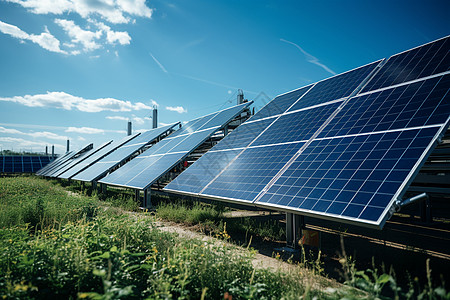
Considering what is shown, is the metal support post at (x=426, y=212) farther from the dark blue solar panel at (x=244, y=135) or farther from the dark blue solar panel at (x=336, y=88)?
the dark blue solar panel at (x=244, y=135)

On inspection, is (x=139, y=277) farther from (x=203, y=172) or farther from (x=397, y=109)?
(x=397, y=109)

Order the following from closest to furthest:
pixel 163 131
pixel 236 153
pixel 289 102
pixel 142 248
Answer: pixel 142 248, pixel 236 153, pixel 289 102, pixel 163 131

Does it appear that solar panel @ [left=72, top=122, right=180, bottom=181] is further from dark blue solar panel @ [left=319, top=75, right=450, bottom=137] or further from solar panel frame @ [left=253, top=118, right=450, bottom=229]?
solar panel frame @ [left=253, top=118, right=450, bottom=229]

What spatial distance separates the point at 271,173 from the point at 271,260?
2461 mm

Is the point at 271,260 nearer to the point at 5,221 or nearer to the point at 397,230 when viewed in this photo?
the point at 397,230

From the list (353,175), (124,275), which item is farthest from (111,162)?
(353,175)

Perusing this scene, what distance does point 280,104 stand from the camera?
46.5 ft

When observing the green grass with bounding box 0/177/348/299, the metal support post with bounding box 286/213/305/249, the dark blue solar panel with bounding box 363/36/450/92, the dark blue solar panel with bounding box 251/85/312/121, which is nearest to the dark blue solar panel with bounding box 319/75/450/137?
the dark blue solar panel with bounding box 363/36/450/92

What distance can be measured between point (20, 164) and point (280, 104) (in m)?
60.8

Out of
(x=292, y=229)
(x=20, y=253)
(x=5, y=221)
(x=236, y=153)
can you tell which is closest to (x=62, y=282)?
(x=20, y=253)

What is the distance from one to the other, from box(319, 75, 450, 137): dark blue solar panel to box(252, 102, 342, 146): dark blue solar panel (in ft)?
2.16

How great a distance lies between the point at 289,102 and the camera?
13547 mm

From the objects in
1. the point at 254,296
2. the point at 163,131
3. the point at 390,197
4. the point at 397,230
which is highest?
the point at 163,131

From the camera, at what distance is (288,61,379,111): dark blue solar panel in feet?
34.3
